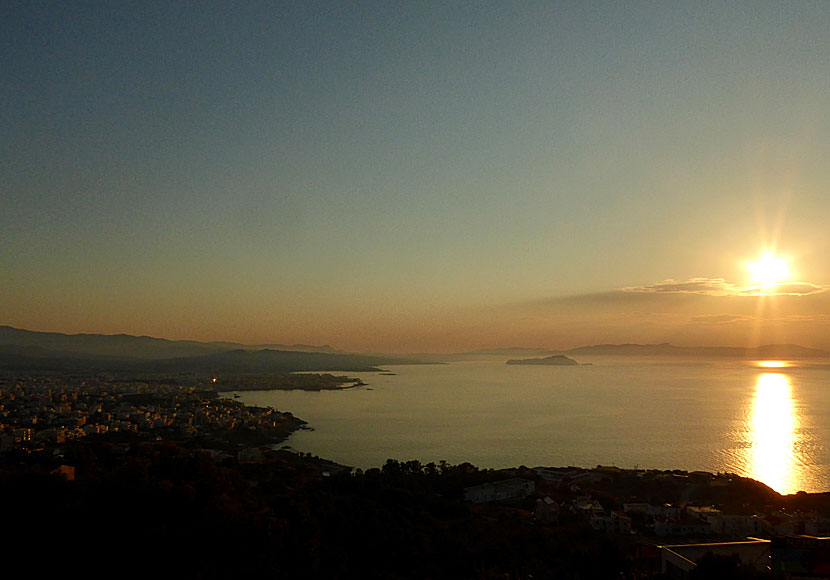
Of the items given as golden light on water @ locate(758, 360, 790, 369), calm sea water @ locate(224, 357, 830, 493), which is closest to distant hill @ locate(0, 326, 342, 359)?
calm sea water @ locate(224, 357, 830, 493)

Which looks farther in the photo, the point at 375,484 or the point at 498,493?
the point at 498,493

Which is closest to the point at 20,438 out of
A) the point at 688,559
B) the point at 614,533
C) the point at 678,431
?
the point at 614,533

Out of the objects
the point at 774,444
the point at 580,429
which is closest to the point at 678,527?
the point at 774,444

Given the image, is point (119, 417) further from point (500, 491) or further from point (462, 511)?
point (462, 511)

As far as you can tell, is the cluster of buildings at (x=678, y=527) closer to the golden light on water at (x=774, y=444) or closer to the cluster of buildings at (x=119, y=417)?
the golden light on water at (x=774, y=444)

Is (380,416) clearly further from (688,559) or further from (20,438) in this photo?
(688,559)
